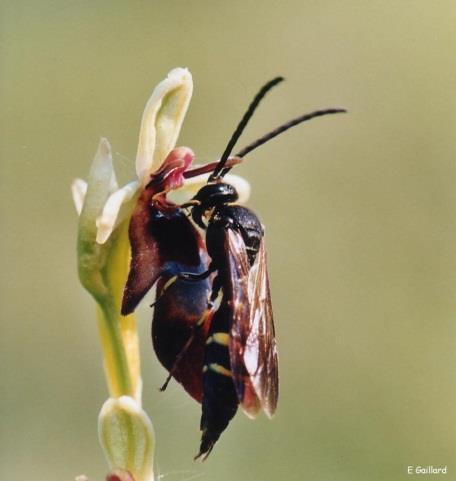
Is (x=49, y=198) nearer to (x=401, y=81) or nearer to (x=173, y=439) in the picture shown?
(x=173, y=439)

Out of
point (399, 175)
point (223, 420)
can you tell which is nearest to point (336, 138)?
point (399, 175)

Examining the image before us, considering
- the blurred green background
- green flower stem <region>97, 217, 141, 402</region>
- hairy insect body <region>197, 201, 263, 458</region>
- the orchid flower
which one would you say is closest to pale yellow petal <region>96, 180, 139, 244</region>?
the orchid flower

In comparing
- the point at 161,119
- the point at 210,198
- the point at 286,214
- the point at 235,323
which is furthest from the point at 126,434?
the point at 286,214

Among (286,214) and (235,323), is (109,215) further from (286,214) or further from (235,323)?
(286,214)

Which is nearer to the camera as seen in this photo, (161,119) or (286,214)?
(161,119)

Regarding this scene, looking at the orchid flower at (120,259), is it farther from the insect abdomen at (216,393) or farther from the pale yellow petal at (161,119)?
A: the insect abdomen at (216,393)

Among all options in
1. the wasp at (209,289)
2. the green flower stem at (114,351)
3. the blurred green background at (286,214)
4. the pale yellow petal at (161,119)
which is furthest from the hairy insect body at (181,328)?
the blurred green background at (286,214)

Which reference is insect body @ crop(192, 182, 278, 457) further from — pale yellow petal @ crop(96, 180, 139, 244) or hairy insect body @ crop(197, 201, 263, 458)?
pale yellow petal @ crop(96, 180, 139, 244)
